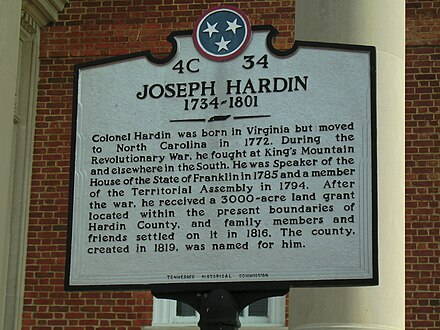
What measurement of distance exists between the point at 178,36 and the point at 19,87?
8.30 meters

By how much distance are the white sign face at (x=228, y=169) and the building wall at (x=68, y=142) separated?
729 centimetres

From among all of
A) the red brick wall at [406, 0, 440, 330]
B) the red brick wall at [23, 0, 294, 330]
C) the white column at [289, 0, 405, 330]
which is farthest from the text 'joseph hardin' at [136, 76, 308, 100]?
the red brick wall at [23, 0, 294, 330]

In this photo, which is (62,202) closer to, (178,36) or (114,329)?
(114,329)

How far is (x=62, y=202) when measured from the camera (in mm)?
14203

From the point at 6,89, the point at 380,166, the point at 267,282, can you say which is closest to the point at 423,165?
the point at 380,166

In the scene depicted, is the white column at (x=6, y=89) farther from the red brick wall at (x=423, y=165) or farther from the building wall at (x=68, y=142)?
the red brick wall at (x=423, y=165)

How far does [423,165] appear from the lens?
13.7m

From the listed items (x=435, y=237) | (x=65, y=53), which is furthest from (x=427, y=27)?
(x=65, y=53)

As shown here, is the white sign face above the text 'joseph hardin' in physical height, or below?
below

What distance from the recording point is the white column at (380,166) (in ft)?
28.1

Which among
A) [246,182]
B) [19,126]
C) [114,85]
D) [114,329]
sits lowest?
[114,329]

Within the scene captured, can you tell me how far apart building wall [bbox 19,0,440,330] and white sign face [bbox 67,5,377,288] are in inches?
287

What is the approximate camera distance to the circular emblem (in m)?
6.45

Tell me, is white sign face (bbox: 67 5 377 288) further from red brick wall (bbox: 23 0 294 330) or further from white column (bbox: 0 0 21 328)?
red brick wall (bbox: 23 0 294 330)
